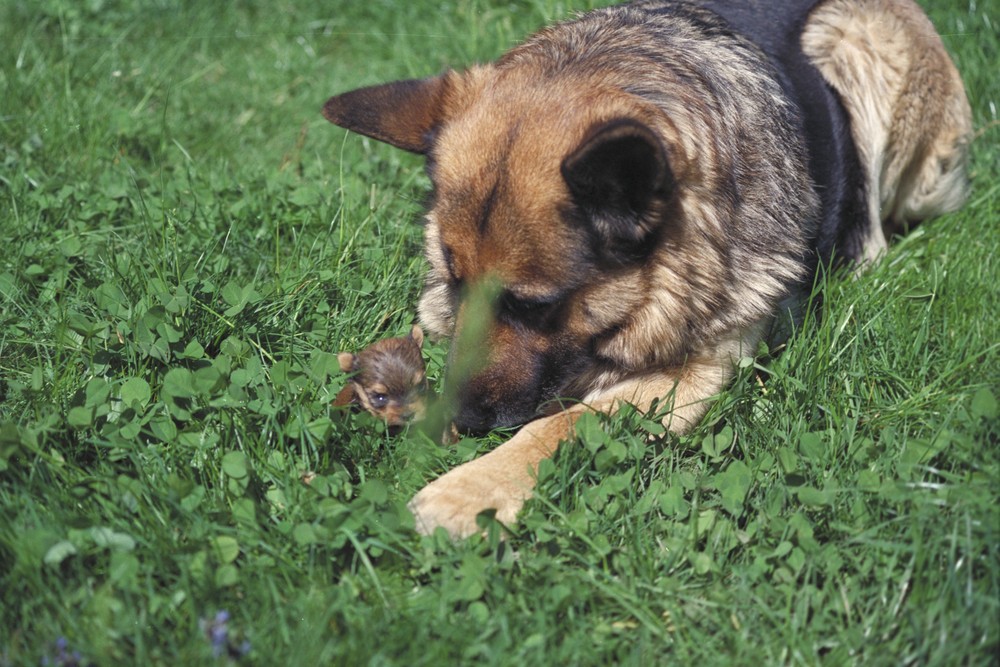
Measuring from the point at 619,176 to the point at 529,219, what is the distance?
30cm

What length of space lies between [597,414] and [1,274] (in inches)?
93.4

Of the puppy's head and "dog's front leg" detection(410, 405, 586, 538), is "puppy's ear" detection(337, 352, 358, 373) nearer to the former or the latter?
the puppy's head

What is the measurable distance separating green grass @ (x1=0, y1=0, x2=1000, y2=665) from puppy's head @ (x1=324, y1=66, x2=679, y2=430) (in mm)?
288

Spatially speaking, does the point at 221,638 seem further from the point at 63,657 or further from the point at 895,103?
the point at 895,103

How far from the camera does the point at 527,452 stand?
2908 millimetres

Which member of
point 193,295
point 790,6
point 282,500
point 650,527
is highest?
point 790,6

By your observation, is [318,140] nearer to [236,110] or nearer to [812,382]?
[236,110]

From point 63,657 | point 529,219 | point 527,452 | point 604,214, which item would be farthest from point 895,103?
point 63,657

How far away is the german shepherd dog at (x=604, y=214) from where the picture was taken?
2.81 meters

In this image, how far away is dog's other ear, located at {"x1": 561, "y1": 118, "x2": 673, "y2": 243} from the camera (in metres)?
2.52

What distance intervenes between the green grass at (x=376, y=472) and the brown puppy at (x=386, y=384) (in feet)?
0.25

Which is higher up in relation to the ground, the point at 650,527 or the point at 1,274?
the point at 1,274

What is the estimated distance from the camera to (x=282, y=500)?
2701 mm

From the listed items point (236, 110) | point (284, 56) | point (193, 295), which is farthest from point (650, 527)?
point (284, 56)
